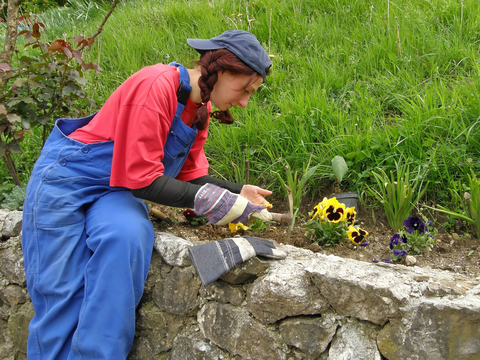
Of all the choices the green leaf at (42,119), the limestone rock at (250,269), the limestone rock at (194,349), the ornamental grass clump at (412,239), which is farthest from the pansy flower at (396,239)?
the green leaf at (42,119)

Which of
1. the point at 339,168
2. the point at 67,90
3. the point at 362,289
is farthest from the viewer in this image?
the point at 67,90

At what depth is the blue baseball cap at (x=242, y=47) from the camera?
1662mm

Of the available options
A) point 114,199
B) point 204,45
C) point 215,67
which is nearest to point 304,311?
point 114,199

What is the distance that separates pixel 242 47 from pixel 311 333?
1.21m

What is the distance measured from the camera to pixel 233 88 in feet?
5.68

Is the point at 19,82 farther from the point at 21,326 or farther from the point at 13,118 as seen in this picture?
the point at 21,326

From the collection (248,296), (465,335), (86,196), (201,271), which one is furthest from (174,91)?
(465,335)

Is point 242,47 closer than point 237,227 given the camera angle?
Yes

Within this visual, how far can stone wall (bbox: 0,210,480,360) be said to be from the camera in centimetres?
138

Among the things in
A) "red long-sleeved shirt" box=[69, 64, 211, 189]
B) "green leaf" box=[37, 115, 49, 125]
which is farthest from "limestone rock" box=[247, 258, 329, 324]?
"green leaf" box=[37, 115, 49, 125]

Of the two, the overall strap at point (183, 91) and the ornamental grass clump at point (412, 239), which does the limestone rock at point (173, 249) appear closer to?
the overall strap at point (183, 91)

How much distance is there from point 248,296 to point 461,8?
9.40 feet

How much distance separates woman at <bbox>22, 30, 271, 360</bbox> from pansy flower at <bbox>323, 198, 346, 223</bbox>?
36 centimetres

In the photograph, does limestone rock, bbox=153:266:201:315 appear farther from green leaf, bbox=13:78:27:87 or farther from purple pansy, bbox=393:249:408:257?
green leaf, bbox=13:78:27:87
